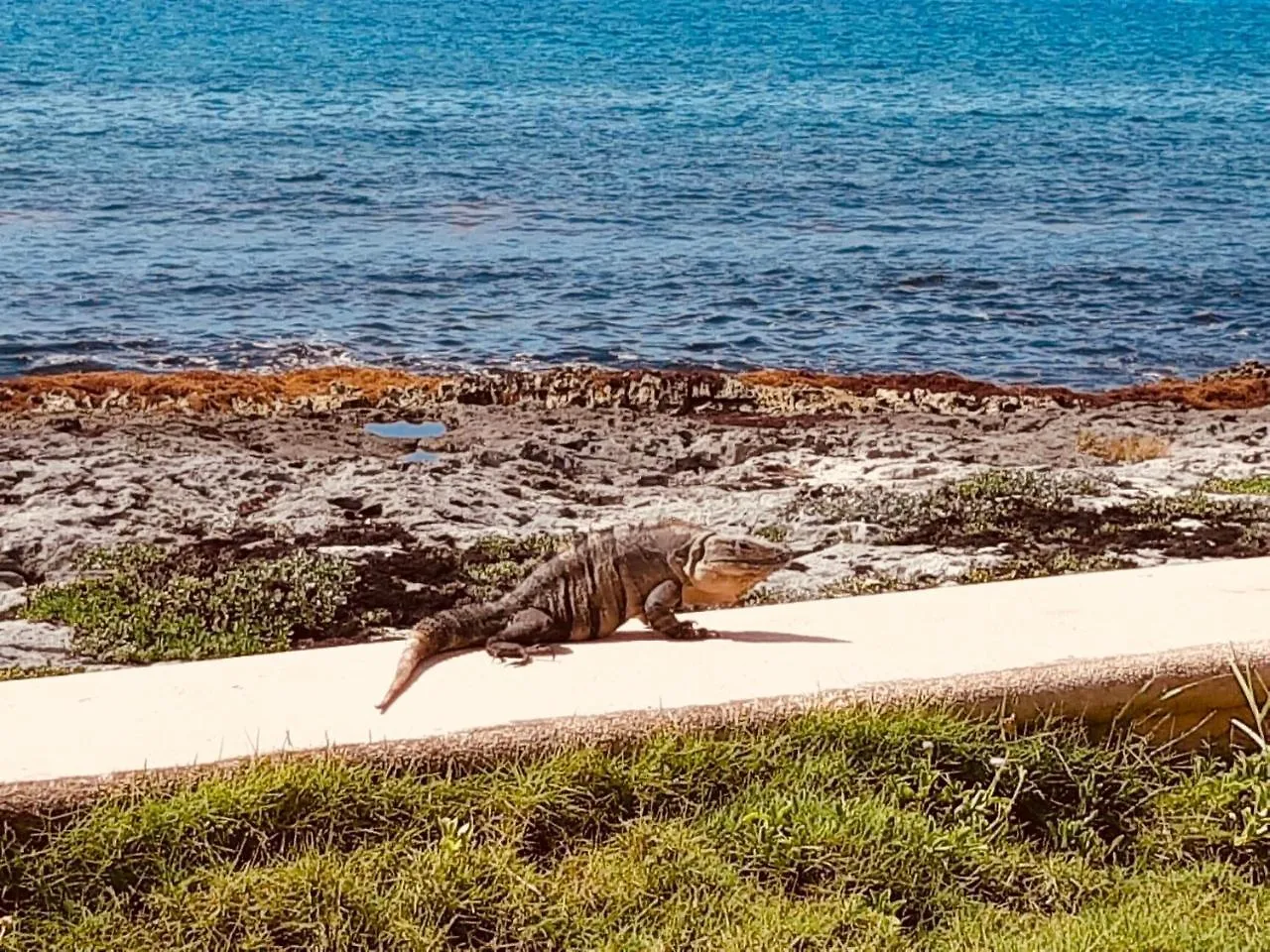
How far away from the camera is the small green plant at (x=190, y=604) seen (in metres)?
8.80

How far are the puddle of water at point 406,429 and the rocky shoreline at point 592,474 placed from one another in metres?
0.10

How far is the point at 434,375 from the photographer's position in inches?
816

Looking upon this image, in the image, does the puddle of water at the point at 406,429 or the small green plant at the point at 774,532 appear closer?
the small green plant at the point at 774,532

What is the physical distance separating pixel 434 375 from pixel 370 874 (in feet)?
50.5

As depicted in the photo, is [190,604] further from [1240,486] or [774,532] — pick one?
[1240,486]

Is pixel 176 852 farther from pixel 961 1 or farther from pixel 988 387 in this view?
pixel 961 1

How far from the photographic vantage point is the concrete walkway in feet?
19.9

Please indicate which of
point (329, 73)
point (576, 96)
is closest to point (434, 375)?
point (576, 96)

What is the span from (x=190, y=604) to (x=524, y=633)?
3215 mm

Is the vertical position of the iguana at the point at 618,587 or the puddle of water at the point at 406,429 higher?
the iguana at the point at 618,587

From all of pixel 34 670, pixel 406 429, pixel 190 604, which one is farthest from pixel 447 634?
pixel 406 429

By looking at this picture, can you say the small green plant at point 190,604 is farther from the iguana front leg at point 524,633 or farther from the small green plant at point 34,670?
the iguana front leg at point 524,633

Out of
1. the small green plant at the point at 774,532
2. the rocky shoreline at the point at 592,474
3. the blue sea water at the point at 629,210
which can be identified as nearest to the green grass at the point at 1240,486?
the rocky shoreline at the point at 592,474

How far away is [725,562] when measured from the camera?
681 cm
